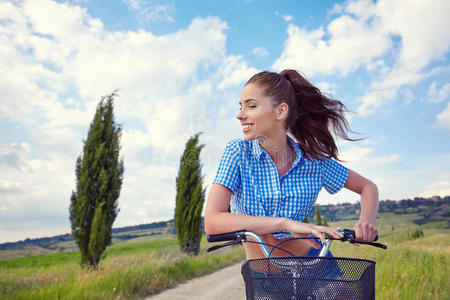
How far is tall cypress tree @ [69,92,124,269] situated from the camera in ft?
31.6

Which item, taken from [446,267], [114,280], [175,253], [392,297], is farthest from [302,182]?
[175,253]

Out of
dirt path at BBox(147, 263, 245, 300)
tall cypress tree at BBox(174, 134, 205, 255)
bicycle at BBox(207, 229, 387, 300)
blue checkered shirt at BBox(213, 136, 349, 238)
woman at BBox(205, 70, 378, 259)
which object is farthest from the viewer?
tall cypress tree at BBox(174, 134, 205, 255)

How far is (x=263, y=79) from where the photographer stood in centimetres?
218

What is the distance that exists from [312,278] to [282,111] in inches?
44.1

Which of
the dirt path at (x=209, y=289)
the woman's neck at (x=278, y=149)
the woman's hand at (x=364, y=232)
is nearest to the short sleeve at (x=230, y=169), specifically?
the woman's neck at (x=278, y=149)

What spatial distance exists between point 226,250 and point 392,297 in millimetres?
10236

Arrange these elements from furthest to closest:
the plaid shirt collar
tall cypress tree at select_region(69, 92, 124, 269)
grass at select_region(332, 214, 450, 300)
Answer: tall cypress tree at select_region(69, 92, 124, 269) → grass at select_region(332, 214, 450, 300) → the plaid shirt collar

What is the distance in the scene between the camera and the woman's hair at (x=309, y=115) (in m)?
2.41

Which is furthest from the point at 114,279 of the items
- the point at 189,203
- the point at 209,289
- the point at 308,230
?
the point at 189,203

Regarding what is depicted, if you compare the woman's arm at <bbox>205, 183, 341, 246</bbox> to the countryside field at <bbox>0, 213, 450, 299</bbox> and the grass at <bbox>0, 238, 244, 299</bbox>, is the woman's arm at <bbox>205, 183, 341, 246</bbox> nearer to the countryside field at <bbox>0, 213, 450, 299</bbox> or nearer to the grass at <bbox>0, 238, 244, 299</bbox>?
the countryside field at <bbox>0, 213, 450, 299</bbox>

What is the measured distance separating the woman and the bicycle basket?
0.23 meters

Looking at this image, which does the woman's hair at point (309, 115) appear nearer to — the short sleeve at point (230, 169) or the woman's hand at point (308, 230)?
the short sleeve at point (230, 169)

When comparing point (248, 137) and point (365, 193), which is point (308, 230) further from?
point (365, 193)

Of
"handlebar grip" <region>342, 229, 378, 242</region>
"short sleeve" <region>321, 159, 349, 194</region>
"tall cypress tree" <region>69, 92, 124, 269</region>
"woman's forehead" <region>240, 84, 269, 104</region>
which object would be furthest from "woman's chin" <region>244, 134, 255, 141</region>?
"tall cypress tree" <region>69, 92, 124, 269</region>
